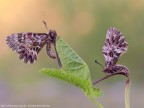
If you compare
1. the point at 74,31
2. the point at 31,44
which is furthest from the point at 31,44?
the point at 74,31

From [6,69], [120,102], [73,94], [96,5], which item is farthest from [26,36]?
[96,5]

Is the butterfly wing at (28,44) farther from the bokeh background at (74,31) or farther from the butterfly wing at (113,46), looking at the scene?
the bokeh background at (74,31)

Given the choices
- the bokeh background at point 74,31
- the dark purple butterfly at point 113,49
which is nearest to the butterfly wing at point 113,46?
the dark purple butterfly at point 113,49

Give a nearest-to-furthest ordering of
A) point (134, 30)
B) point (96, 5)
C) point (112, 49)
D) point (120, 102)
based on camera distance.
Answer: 1. point (112, 49)
2. point (120, 102)
3. point (134, 30)
4. point (96, 5)

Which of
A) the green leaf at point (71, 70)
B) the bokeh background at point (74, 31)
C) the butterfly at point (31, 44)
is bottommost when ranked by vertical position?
the bokeh background at point (74, 31)

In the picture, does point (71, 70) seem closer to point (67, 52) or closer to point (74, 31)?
point (67, 52)

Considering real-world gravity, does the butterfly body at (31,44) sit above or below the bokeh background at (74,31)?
above

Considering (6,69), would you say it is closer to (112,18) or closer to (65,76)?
(112,18)

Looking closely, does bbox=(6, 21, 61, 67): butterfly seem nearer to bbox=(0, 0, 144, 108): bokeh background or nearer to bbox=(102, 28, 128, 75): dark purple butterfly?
bbox=(102, 28, 128, 75): dark purple butterfly
